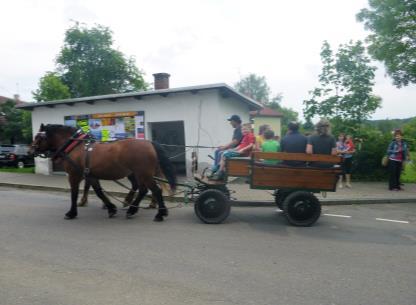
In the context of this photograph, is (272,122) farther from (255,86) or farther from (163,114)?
(163,114)

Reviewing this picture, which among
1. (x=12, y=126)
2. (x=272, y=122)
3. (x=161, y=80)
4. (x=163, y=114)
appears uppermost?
(x=161, y=80)

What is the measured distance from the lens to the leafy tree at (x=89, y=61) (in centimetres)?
2717

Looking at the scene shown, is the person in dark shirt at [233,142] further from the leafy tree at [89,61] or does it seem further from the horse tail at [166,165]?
the leafy tree at [89,61]

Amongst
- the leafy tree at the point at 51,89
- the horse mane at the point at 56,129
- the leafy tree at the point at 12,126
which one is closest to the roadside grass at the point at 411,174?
the horse mane at the point at 56,129

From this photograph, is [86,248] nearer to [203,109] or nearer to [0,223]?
[0,223]

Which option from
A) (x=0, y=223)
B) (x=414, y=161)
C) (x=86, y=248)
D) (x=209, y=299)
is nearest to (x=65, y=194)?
(x=0, y=223)

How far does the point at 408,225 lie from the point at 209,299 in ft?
16.5

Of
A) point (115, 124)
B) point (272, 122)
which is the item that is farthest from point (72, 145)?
point (272, 122)

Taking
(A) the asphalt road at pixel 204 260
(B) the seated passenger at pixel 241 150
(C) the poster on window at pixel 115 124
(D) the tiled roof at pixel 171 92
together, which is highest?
(D) the tiled roof at pixel 171 92

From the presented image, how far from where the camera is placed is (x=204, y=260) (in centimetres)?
486

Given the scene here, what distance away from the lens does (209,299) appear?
3.69 metres

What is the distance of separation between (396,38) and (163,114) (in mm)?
10942

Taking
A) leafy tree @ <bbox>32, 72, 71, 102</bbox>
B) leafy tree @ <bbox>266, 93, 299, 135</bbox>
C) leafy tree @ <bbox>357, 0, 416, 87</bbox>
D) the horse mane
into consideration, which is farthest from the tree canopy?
leafy tree @ <bbox>266, 93, 299, 135</bbox>

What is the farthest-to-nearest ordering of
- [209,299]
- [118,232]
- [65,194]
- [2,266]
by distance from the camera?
[65,194], [118,232], [2,266], [209,299]
